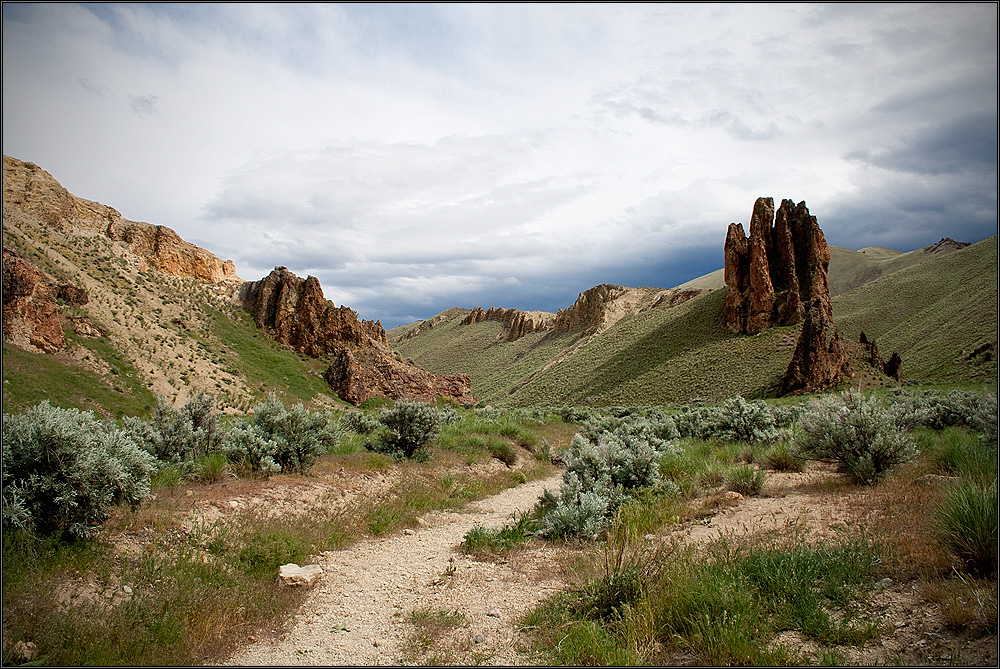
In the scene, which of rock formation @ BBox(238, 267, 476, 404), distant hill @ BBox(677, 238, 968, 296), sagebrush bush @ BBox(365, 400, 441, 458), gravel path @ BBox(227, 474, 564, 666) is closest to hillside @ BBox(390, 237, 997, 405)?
sagebrush bush @ BBox(365, 400, 441, 458)

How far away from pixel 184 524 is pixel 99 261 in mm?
37253

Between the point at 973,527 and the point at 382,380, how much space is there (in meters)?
36.2

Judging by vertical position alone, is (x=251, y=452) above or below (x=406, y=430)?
Answer: above

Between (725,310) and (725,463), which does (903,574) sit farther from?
(725,310)

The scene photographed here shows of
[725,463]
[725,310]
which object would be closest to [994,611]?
[725,463]

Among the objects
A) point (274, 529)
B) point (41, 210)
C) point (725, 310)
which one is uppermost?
point (41, 210)

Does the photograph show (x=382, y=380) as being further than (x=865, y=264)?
No

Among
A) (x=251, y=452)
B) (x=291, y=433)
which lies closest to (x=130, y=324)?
(x=291, y=433)

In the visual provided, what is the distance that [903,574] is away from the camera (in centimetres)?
386

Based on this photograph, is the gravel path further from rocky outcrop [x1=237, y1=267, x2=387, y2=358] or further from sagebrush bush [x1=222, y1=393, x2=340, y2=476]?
rocky outcrop [x1=237, y1=267, x2=387, y2=358]

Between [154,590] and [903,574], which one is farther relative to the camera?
[154,590]

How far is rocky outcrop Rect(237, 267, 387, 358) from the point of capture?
40.0m

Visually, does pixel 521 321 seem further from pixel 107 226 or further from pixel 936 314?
pixel 107 226

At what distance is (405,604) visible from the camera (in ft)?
16.2
